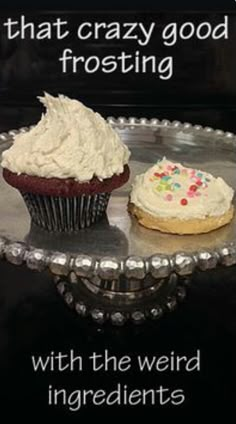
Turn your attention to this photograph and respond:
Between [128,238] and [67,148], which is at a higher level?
[67,148]

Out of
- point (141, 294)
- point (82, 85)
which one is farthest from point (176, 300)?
point (82, 85)

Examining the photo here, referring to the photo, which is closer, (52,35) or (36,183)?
(36,183)

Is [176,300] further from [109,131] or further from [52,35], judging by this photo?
[52,35]

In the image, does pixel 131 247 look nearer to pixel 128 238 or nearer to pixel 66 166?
pixel 128 238

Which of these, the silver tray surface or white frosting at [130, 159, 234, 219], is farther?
white frosting at [130, 159, 234, 219]

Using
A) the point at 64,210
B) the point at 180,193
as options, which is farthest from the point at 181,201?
the point at 64,210
